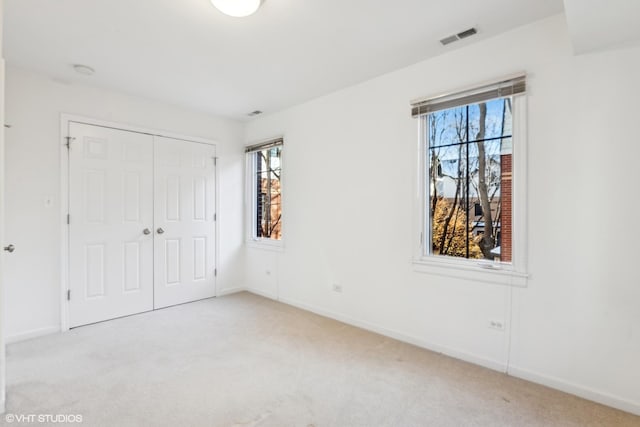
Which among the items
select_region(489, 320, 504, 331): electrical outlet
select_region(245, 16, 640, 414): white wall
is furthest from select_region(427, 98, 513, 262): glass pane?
select_region(489, 320, 504, 331): electrical outlet

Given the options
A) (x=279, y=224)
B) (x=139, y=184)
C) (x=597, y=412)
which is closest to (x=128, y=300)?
(x=139, y=184)

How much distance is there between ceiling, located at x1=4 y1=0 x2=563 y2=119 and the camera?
2.10 m

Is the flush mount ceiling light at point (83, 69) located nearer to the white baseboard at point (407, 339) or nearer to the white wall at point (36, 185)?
the white wall at point (36, 185)

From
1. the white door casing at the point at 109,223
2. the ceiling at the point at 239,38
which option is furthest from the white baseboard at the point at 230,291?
the ceiling at the point at 239,38

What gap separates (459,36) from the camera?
2424mm

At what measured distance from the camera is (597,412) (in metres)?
1.95

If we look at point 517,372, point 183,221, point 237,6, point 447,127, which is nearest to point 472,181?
point 447,127

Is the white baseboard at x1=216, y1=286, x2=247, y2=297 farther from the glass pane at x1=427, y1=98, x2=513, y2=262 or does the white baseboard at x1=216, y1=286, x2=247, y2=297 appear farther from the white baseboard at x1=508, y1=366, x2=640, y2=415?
the white baseboard at x1=508, y1=366, x2=640, y2=415

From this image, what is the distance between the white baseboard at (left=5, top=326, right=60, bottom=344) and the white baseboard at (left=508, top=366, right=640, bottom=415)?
13.7 ft

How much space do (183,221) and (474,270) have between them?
136 inches

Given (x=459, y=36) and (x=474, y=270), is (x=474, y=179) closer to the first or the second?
(x=474, y=270)

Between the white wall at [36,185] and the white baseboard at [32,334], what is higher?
the white wall at [36,185]

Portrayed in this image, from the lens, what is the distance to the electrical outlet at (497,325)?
7.99 ft

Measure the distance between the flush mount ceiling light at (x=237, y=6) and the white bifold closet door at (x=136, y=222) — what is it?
7.71ft
